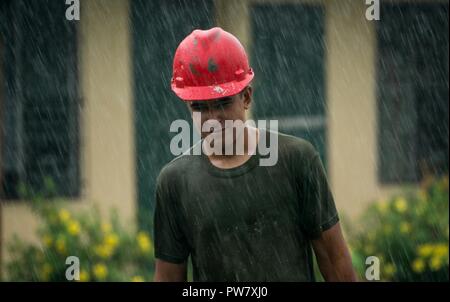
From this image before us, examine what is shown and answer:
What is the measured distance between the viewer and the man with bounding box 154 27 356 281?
3.47 metres

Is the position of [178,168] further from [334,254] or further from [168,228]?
[334,254]

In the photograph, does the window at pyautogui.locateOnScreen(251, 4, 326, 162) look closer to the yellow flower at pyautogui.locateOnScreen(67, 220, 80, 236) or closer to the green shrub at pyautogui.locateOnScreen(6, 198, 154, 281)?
the green shrub at pyautogui.locateOnScreen(6, 198, 154, 281)

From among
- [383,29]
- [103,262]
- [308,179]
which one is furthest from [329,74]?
[308,179]

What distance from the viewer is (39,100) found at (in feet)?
29.0

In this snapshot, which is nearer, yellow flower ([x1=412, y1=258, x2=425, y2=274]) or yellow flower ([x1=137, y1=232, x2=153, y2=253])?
yellow flower ([x1=412, y1=258, x2=425, y2=274])

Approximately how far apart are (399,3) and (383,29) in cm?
39

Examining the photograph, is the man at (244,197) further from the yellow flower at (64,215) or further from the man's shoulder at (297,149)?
the yellow flower at (64,215)

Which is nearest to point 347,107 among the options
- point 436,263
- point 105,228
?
point 436,263

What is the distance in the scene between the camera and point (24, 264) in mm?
7566

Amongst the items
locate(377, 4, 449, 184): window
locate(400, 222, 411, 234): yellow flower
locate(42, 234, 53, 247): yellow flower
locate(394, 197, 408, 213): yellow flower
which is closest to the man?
locate(42, 234, 53, 247): yellow flower

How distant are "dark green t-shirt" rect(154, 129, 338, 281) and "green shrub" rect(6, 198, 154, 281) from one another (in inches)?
136

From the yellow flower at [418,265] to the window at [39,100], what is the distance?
3.69 m

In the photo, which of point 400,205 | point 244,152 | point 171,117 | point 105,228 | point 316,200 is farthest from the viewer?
point 171,117

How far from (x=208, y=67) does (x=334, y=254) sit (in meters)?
0.99
